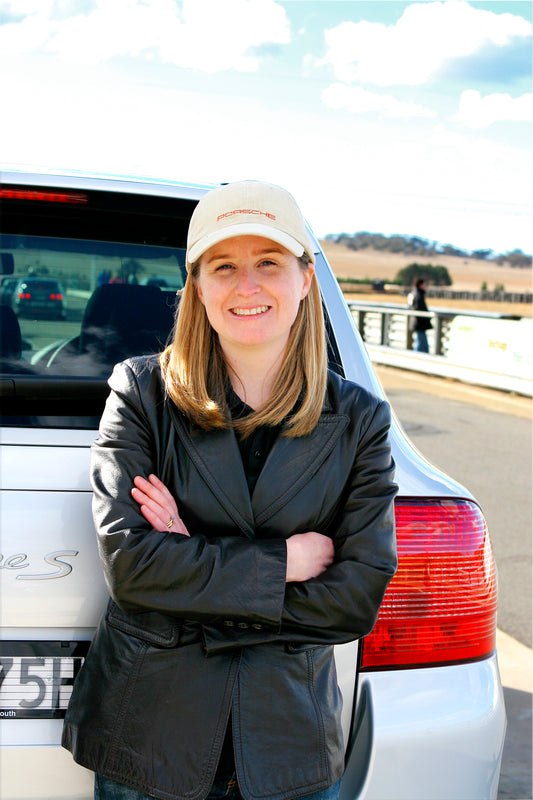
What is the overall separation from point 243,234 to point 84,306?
116 cm

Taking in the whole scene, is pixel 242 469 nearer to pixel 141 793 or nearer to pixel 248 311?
pixel 248 311

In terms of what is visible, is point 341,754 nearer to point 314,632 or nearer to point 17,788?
point 314,632

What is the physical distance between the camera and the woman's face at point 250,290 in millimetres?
1800

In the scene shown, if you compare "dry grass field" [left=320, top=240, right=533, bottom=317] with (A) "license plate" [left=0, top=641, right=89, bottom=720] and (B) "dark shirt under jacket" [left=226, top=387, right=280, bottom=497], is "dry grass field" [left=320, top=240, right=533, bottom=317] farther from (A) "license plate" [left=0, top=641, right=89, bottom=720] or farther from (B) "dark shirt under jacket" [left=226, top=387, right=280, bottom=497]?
(A) "license plate" [left=0, top=641, right=89, bottom=720]

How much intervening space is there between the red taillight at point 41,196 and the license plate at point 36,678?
116cm

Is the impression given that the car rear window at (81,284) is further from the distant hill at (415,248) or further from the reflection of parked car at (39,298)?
the distant hill at (415,248)

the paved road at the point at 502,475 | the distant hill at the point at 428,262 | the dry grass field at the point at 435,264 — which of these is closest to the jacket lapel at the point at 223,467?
the paved road at the point at 502,475

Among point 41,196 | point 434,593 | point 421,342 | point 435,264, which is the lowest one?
point 421,342

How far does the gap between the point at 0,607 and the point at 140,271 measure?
4.13 ft

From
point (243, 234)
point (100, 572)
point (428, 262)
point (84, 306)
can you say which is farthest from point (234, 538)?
point (428, 262)

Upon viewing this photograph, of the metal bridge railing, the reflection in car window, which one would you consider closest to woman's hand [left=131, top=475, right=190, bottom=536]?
the reflection in car window

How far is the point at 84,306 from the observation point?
277cm

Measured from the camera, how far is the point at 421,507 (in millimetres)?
1988

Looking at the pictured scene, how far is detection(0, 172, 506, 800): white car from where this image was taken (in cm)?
176
